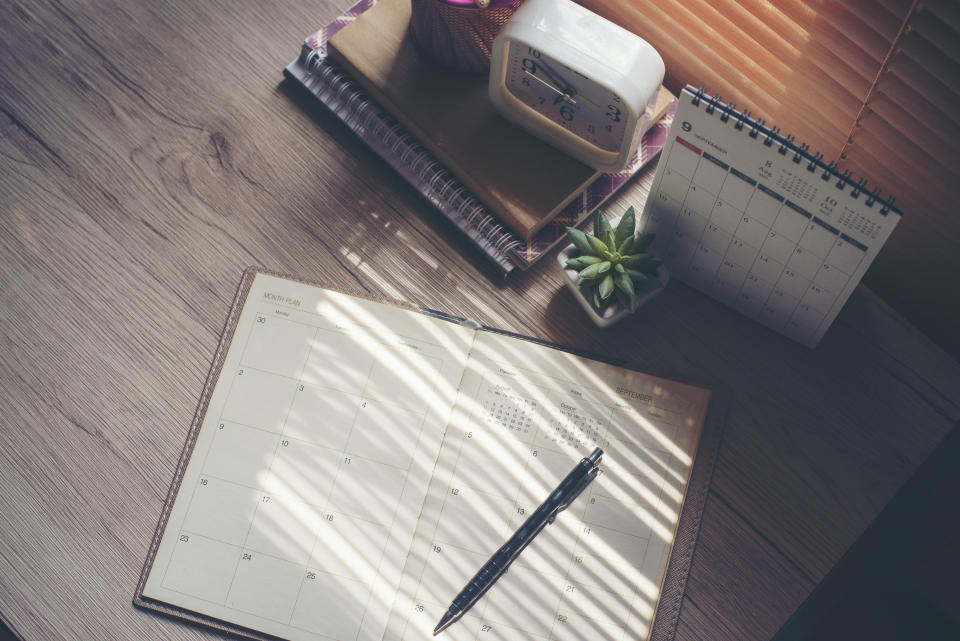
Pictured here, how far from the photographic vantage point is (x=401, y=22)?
1.28 meters

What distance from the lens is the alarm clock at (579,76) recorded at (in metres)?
1.06

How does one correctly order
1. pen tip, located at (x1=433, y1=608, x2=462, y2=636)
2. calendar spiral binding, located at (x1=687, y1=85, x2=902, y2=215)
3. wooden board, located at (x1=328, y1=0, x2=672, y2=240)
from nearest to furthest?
calendar spiral binding, located at (x1=687, y1=85, x2=902, y2=215) → pen tip, located at (x1=433, y1=608, x2=462, y2=636) → wooden board, located at (x1=328, y1=0, x2=672, y2=240)

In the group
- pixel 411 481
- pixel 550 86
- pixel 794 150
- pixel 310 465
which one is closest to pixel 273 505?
pixel 310 465

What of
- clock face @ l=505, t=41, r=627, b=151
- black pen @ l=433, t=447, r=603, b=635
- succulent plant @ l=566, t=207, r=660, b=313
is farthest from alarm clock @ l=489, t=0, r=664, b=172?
black pen @ l=433, t=447, r=603, b=635

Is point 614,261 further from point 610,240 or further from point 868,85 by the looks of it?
point 868,85

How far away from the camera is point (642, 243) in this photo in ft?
3.65

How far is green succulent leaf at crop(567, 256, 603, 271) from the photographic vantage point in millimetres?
1097

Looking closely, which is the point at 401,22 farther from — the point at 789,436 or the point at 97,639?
the point at 97,639

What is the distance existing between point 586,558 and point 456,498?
0.19 m

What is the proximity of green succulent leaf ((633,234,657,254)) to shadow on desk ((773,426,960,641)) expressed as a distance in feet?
1.58

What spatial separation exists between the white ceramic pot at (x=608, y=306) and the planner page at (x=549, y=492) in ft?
A: 0.22

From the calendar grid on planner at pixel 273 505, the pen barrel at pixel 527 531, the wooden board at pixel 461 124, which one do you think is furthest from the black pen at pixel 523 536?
the wooden board at pixel 461 124

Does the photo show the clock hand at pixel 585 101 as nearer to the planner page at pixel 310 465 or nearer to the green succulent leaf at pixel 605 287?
the green succulent leaf at pixel 605 287

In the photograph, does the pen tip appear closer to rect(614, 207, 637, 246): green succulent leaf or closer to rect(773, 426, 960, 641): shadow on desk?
rect(773, 426, 960, 641): shadow on desk
